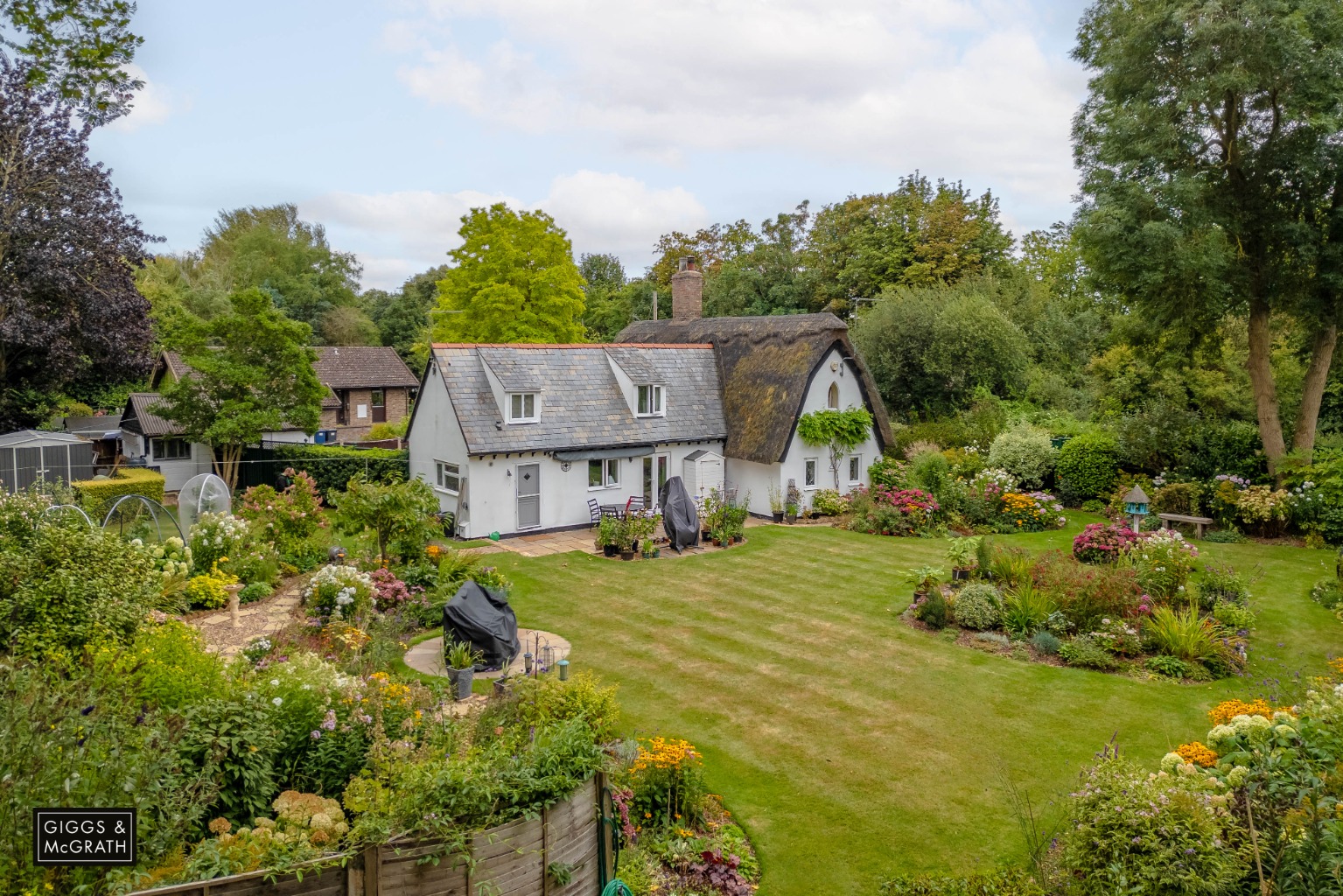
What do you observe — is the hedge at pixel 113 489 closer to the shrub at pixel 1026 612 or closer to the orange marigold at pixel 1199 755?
the shrub at pixel 1026 612

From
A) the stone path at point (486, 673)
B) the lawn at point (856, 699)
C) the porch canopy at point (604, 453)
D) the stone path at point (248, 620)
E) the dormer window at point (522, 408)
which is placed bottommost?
the lawn at point (856, 699)

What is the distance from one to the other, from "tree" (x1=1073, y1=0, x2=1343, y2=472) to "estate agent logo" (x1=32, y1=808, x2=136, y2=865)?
72.5ft

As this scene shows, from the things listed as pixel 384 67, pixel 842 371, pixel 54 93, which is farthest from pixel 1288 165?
pixel 54 93

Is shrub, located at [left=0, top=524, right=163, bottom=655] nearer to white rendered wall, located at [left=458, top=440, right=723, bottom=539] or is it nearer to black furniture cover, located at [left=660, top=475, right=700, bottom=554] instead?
white rendered wall, located at [left=458, top=440, right=723, bottom=539]

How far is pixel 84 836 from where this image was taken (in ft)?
15.0

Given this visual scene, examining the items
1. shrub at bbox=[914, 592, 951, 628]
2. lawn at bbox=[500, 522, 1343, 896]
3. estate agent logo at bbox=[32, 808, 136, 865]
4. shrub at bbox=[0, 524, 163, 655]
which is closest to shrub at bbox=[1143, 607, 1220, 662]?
lawn at bbox=[500, 522, 1343, 896]

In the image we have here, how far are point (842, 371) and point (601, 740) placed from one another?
1823 cm

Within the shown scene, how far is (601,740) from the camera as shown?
29.3 ft

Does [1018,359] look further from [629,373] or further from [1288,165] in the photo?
[629,373]

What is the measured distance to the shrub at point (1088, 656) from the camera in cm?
1266

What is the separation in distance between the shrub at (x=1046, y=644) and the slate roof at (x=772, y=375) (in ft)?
35.9

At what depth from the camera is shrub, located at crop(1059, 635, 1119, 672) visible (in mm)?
12664

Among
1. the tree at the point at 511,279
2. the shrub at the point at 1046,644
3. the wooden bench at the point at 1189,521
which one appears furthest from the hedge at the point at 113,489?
the wooden bench at the point at 1189,521

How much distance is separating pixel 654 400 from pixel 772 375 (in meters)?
3.71
